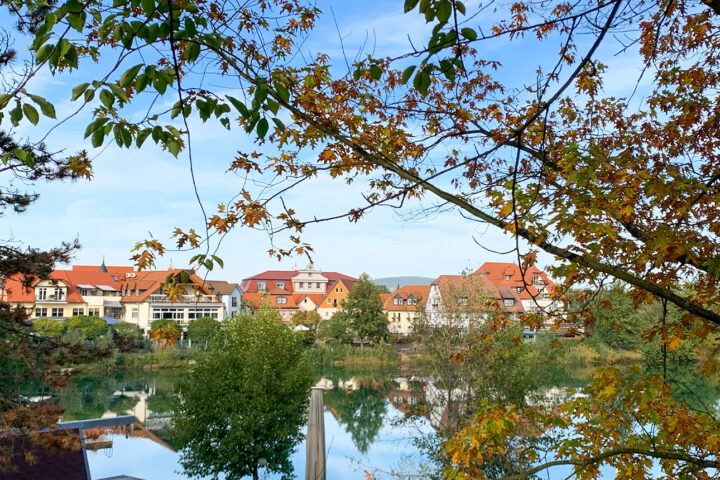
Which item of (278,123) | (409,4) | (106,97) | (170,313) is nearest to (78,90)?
(106,97)

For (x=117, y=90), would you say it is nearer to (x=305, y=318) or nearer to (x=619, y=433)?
(x=619, y=433)

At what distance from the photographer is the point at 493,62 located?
5066mm

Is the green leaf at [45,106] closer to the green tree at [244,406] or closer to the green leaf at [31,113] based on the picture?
the green leaf at [31,113]

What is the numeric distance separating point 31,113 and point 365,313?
34214mm

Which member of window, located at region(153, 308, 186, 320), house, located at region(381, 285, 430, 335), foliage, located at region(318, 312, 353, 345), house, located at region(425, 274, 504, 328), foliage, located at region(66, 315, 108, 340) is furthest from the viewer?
house, located at region(381, 285, 430, 335)

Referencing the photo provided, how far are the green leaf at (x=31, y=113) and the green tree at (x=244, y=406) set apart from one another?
14.2 m

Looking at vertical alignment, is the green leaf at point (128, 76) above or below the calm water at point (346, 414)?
above

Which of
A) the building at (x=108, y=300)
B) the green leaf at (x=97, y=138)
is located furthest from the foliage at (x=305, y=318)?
the green leaf at (x=97, y=138)

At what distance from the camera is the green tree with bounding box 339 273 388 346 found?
35594mm

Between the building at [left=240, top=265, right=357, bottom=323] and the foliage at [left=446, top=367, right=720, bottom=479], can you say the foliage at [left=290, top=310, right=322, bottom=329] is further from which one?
the foliage at [left=446, top=367, right=720, bottom=479]

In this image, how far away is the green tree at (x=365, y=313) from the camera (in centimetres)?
3559

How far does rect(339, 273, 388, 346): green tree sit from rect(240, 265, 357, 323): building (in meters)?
11.3

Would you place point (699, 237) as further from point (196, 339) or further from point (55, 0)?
point (196, 339)

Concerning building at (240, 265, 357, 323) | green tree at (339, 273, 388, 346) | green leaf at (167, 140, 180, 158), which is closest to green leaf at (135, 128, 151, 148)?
green leaf at (167, 140, 180, 158)
